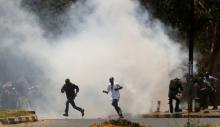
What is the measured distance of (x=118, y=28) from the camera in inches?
1494

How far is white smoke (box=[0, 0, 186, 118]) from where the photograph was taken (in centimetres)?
3478

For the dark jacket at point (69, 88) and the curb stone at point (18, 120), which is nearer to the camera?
the curb stone at point (18, 120)

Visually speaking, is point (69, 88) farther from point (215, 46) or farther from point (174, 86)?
point (215, 46)

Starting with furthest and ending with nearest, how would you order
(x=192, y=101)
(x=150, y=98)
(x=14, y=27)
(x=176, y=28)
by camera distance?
(x=14, y=27) < (x=176, y=28) < (x=150, y=98) < (x=192, y=101)

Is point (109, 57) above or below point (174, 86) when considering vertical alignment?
above

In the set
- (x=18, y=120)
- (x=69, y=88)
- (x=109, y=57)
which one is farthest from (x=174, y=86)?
(x=109, y=57)

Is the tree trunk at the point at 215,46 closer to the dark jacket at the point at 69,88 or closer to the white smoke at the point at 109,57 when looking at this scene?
the white smoke at the point at 109,57

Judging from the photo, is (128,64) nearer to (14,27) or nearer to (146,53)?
(146,53)

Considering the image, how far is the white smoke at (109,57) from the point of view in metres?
34.8

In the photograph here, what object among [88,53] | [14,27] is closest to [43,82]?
[88,53]

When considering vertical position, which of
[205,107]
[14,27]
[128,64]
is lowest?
[205,107]

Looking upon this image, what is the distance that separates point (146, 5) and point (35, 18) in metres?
9.13

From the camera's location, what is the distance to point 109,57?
36.3 m

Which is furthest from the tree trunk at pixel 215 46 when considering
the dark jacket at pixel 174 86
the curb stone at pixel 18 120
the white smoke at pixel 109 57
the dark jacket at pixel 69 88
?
the curb stone at pixel 18 120
